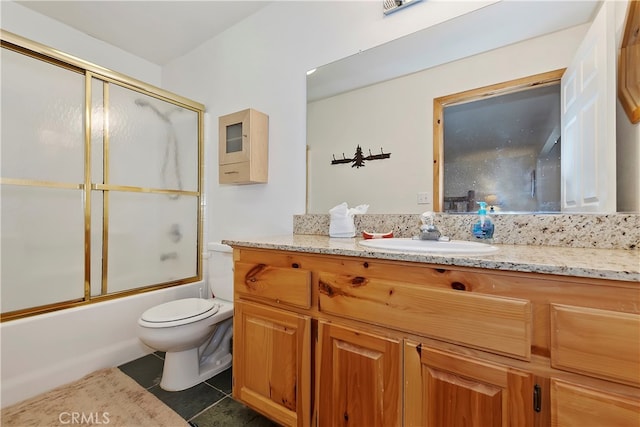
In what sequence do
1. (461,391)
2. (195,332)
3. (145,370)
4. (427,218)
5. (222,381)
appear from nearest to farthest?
1. (461,391)
2. (427,218)
3. (195,332)
4. (222,381)
5. (145,370)

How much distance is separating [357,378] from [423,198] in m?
0.81

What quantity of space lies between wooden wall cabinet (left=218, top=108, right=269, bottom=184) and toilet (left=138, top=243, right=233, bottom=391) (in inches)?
19.6

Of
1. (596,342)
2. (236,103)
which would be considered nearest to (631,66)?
(596,342)

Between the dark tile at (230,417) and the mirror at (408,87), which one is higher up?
the mirror at (408,87)

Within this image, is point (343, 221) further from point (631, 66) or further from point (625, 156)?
point (631, 66)

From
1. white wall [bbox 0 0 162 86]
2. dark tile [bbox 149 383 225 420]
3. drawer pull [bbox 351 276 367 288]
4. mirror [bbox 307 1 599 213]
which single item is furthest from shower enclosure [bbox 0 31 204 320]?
drawer pull [bbox 351 276 367 288]

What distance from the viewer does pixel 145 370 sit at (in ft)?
5.66

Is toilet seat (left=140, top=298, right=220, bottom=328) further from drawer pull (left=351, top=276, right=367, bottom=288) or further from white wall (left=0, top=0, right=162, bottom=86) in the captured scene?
white wall (left=0, top=0, right=162, bottom=86)

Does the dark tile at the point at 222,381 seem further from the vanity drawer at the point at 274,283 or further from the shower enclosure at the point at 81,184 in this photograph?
the shower enclosure at the point at 81,184

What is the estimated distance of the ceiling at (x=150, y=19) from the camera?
1882 mm

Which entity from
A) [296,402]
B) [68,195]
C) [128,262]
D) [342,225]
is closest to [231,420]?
[296,402]

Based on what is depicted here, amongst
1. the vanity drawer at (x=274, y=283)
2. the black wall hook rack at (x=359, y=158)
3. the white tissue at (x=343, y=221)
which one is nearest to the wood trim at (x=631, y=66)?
the black wall hook rack at (x=359, y=158)

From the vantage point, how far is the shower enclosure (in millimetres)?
1568

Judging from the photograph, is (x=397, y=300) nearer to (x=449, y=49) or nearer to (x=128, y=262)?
(x=449, y=49)
